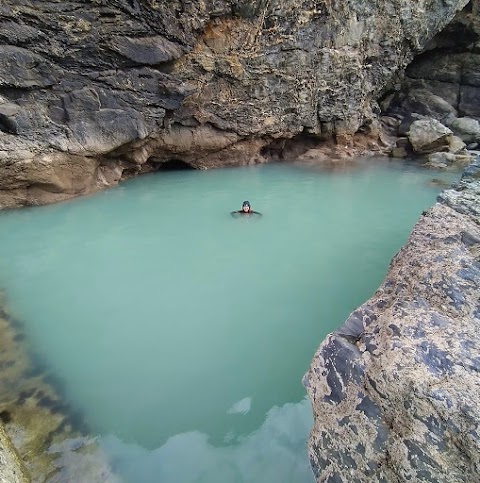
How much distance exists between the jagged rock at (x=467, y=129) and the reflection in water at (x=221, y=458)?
14811mm

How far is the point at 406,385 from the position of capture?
5.71 ft

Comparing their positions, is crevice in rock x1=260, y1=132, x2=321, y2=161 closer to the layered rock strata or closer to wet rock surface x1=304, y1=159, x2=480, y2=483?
the layered rock strata

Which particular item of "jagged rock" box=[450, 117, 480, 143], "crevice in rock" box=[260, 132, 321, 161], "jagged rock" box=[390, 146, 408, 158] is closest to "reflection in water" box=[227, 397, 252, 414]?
"crevice in rock" box=[260, 132, 321, 161]

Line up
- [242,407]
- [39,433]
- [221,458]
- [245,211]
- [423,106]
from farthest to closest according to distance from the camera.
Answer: [423,106]
[245,211]
[242,407]
[39,433]
[221,458]

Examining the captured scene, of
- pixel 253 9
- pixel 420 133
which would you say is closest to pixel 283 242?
pixel 253 9

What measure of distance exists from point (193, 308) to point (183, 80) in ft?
22.9

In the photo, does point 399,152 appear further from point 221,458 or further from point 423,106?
point 221,458

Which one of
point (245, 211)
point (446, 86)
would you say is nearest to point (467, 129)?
point (446, 86)

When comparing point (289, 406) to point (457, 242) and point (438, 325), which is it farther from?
point (457, 242)

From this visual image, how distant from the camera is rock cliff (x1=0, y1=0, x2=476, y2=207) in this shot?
7027mm

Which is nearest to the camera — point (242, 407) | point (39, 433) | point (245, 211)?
point (39, 433)

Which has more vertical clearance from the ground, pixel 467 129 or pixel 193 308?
pixel 193 308

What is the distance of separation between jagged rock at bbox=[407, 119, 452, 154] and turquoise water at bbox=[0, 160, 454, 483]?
567 cm

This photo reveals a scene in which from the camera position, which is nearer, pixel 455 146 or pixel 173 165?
pixel 173 165
